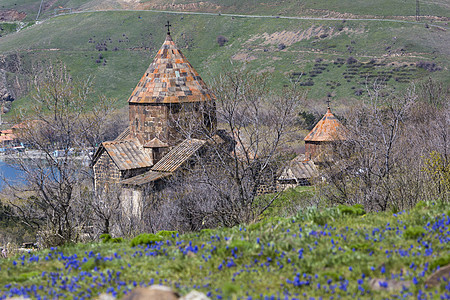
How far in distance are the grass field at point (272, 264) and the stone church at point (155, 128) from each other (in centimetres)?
1504

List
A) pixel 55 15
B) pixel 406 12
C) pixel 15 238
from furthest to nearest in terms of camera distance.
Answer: pixel 55 15 < pixel 406 12 < pixel 15 238

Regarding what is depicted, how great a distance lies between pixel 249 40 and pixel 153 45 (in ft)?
66.7

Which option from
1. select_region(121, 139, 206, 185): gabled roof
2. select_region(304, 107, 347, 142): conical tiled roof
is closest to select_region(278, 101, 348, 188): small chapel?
select_region(304, 107, 347, 142): conical tiled roof

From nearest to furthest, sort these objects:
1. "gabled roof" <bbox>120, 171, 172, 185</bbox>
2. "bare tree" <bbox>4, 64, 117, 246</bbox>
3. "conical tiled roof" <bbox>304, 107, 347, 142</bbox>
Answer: "bare tree" <bbox>4, 64, 117, 246</bbox>
"gabled roof" <bbox>120, 171, 172, 185</bbox>
"conical tiled roof" <bbox>304, 107, 347, 142</bbox>

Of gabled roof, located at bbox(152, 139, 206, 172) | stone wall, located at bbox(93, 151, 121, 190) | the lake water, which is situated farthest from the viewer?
stone wall, located at bbox(93, 151, 121, 190)

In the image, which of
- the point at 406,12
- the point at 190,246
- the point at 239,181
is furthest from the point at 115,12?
the point at 190,246

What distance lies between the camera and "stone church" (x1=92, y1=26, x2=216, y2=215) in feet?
72.2

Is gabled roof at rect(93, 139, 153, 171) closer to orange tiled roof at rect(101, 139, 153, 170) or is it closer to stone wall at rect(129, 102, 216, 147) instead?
orange tiled roof at rect(101, 139, 153, 170)

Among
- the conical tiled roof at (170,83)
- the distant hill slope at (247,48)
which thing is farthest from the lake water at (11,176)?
the distant hill slope at (247,48)

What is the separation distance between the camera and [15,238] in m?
28.3

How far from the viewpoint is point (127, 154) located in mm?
22672

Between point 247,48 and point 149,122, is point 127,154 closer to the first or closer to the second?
point 149,122

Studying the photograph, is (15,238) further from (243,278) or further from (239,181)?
(243,278)

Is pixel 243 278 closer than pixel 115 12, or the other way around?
pixel 243 278
